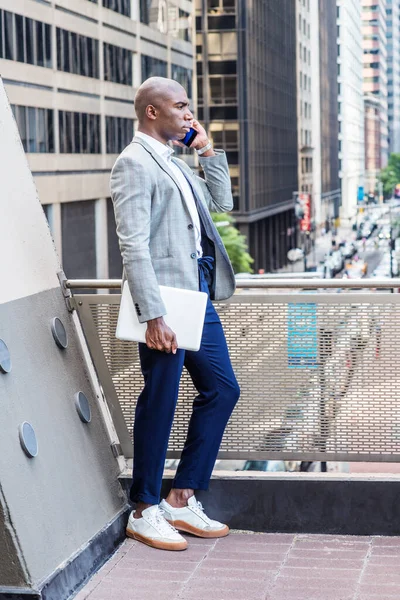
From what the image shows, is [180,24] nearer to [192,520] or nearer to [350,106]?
[350,106]

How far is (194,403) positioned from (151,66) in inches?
1780

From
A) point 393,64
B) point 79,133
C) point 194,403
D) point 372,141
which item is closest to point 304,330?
point 194,403

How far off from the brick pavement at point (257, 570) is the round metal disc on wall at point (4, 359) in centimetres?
68

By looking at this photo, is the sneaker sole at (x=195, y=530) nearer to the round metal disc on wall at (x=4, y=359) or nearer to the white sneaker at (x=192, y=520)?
the white sneaker at (x=192, y=520)

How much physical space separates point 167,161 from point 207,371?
27.8 inches

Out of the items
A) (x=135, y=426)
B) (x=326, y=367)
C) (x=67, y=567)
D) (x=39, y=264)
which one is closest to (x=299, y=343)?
(x=326, y=367)

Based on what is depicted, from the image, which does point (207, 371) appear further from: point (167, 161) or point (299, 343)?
point (167, 161)

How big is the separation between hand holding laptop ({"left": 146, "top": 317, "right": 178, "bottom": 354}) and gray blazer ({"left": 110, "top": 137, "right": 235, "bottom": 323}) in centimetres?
4

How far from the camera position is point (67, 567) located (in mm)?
3111

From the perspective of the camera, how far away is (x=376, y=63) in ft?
230

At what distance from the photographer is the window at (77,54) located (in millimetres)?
36219

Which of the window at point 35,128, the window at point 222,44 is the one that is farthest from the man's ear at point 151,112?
the window at point 222,44

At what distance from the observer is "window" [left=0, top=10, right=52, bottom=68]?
30.8m

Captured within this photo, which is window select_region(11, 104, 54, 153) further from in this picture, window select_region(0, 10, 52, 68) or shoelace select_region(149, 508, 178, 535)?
shoelace select_region(149, 508, 178, 535)
